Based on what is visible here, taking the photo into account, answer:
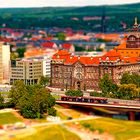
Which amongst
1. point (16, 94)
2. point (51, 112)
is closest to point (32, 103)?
point (51, 112)

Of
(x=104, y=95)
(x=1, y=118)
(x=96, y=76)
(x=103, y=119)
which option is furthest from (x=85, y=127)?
(x=96, y=76)

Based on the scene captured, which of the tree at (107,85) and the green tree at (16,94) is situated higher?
the tree at (107,85)

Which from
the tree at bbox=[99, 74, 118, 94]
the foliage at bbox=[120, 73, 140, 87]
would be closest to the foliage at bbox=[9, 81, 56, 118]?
the tree at bbox=[99, 74, 118, 94]

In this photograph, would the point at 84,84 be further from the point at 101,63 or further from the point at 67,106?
the point at 67,106

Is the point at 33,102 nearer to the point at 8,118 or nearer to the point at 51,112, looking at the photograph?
the point at 51,112

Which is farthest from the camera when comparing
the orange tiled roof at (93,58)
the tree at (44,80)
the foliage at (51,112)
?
the tree at (44,80)

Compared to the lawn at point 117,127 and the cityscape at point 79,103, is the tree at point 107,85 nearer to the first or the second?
the cityscape at point 79,103

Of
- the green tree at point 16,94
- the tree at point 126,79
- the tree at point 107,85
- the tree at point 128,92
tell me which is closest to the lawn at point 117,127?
the green tree at point 16,94
